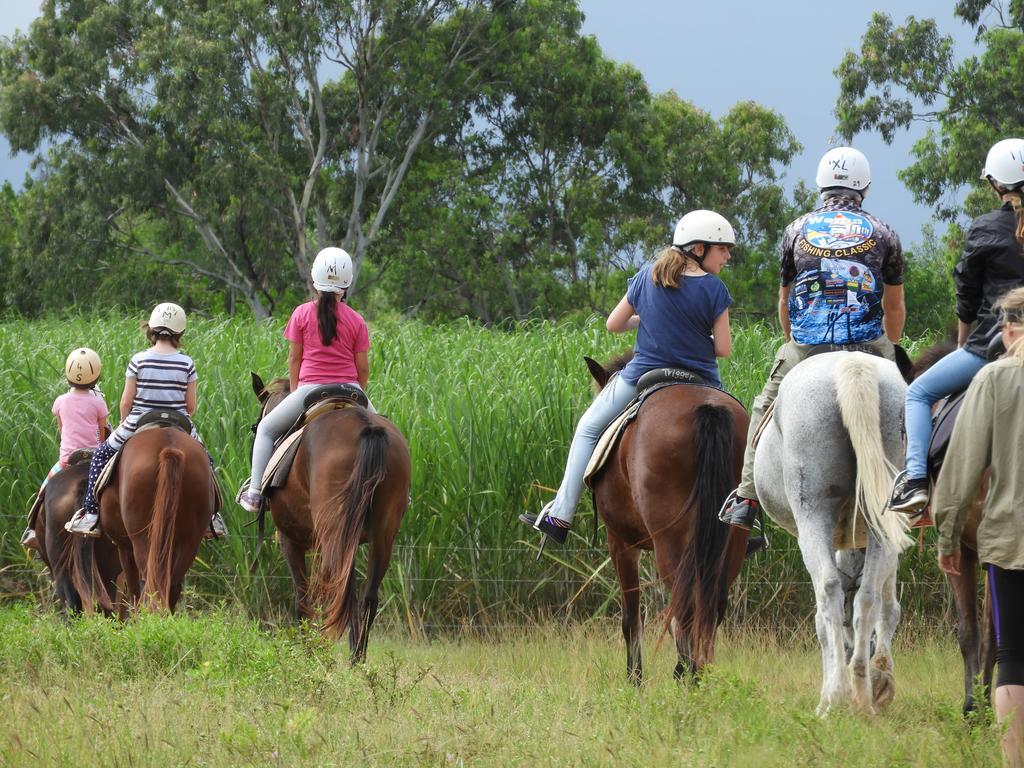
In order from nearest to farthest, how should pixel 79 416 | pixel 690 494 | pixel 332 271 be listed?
pixel 690 494
pixel 332 271
pixel 79 416

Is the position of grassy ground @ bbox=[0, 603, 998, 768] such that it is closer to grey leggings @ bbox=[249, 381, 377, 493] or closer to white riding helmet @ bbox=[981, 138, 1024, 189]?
grey leggings @ bbox=[249, 381, 377, 493]

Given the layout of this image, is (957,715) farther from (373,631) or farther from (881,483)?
(373,631)

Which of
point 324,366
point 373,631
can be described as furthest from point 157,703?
point 373,631

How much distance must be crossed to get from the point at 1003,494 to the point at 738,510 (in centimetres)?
220

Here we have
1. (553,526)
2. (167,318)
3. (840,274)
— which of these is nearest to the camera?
(840,274)

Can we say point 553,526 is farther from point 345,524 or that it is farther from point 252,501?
point 252,501

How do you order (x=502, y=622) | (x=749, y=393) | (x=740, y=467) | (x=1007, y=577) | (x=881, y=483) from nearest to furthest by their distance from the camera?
(x=1007, y=577) → (x=881, y=483) → (x=740, y=467) → (x=502, y=622) → (x=749, y=393)

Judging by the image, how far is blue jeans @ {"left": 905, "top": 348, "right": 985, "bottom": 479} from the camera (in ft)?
18.0

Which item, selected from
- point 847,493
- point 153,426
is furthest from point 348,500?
point 847,493

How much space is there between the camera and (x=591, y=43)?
1566 inches

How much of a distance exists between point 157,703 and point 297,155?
35556mm

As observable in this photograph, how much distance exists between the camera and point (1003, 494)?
4273 millimetres

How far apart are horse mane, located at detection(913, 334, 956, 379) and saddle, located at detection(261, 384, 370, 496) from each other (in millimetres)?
3402

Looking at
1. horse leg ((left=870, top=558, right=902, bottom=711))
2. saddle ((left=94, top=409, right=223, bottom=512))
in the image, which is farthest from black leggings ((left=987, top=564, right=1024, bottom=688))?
saddle ((left=94, top=409, right=223, bottom=512))
